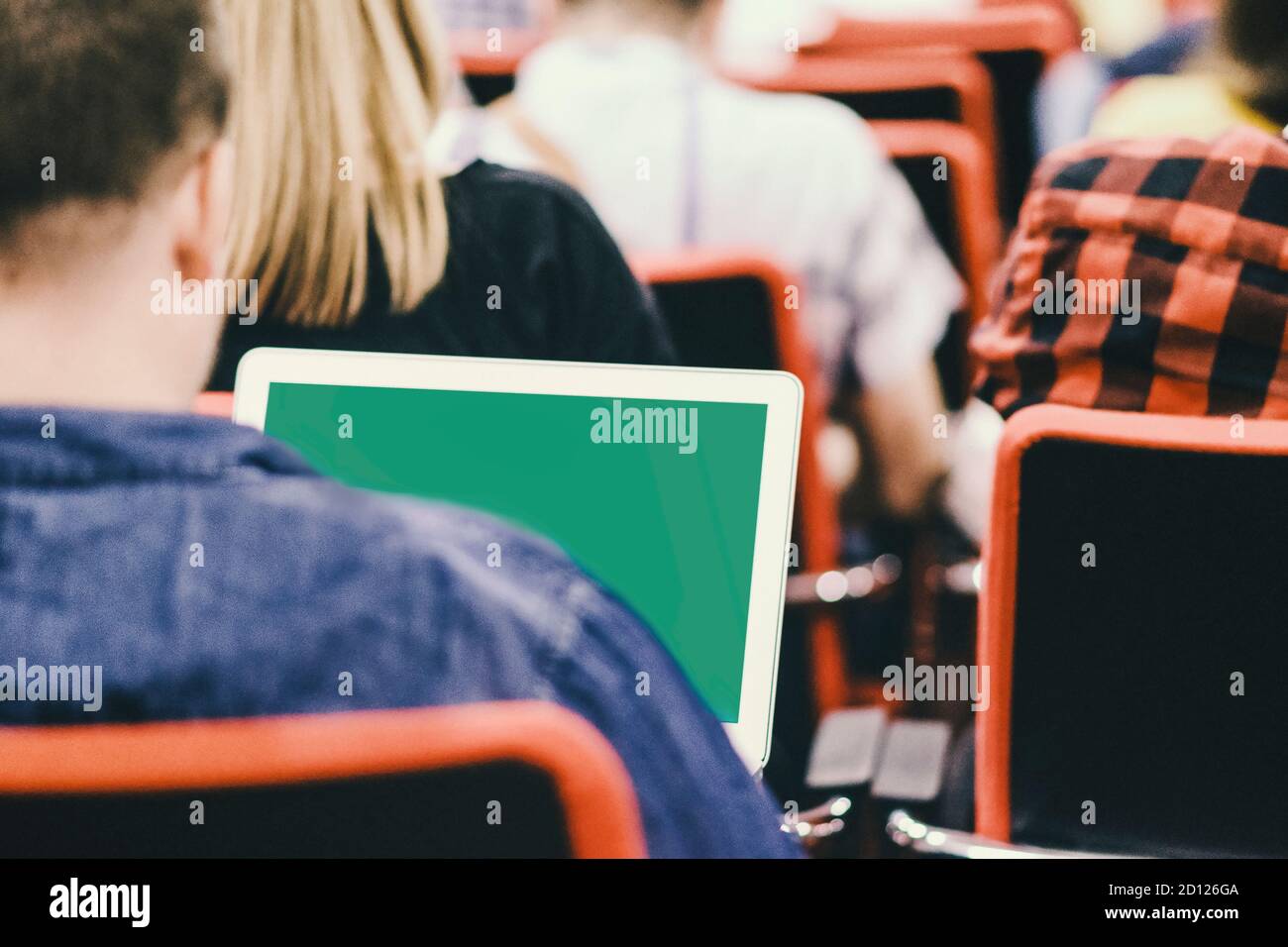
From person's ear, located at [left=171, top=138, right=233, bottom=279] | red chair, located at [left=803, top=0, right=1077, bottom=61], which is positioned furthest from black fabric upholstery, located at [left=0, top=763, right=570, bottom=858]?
red chair, located at [left=803, top=0, right=1077, bottom=61]

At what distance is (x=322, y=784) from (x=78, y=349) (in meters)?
0.38

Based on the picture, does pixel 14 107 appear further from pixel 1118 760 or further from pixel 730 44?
pixel 730 44

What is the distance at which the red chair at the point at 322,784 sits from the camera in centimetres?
60

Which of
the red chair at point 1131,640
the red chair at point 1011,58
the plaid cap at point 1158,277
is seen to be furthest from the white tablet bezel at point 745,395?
the red chair at point 1011,58

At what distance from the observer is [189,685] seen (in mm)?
676

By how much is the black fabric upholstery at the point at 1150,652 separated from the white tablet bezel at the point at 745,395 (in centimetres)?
18

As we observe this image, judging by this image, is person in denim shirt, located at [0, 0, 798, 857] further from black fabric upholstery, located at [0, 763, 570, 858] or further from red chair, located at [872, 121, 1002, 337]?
red chair, located at [872, 121, 1002, 337]

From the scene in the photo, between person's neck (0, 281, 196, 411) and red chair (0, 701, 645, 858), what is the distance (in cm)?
30

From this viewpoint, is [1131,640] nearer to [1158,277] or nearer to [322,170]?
[1158,277]
